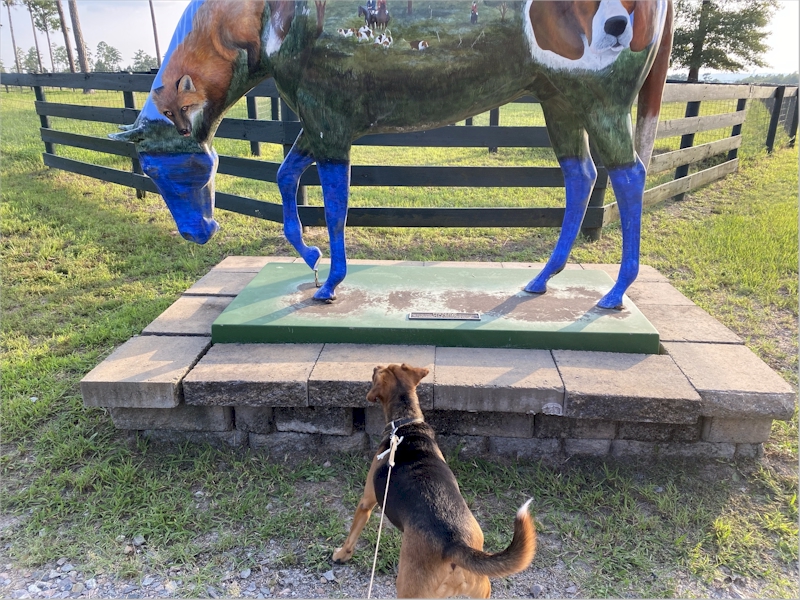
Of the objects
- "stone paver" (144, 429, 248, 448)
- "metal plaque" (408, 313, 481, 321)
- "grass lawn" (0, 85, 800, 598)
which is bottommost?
"grass lawn" (0, 85, 800, 598)

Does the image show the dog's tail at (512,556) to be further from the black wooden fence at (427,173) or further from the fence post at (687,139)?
the fence post at (687,139)

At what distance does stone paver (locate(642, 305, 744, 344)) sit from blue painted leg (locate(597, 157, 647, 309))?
1.18ft

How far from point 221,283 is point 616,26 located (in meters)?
3.12

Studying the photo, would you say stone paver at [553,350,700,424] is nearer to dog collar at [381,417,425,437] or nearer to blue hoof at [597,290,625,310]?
blue hoof at [597,290,625,310]

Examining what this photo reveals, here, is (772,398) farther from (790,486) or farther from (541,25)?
(541,25)

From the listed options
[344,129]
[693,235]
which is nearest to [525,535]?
[344,129]

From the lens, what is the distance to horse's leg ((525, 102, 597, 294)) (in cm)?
359

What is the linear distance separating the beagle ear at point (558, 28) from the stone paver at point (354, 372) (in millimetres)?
1787

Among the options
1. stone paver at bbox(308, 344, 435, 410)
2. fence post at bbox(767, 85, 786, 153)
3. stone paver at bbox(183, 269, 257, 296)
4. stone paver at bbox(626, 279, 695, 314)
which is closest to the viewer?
stone paver at bbox(308, 344, 435, 410)

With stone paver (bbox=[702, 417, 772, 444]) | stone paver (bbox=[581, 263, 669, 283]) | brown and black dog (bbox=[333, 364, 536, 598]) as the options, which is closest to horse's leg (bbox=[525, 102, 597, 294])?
stone paver (bbox=[581, 263, 669, 283])

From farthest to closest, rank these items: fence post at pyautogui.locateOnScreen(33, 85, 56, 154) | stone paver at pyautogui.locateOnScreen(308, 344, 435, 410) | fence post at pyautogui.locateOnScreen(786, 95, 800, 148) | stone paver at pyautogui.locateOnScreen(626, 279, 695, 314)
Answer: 1. fence post at pyautogui.locateOnScreen(786, 95, 800, 148)
2. fence post at pyautogui.locateOnScreen(33, 85, 56, 154)
3. stone paver at pyautogui.locateOnScreen(626, 279, 695, 314)
4. stone paver at pyautogui.locateOnScreen(308, 344, 435, 410)

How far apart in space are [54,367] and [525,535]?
12.1ft

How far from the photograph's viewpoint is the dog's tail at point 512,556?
163 centimetres

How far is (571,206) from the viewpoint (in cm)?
369
